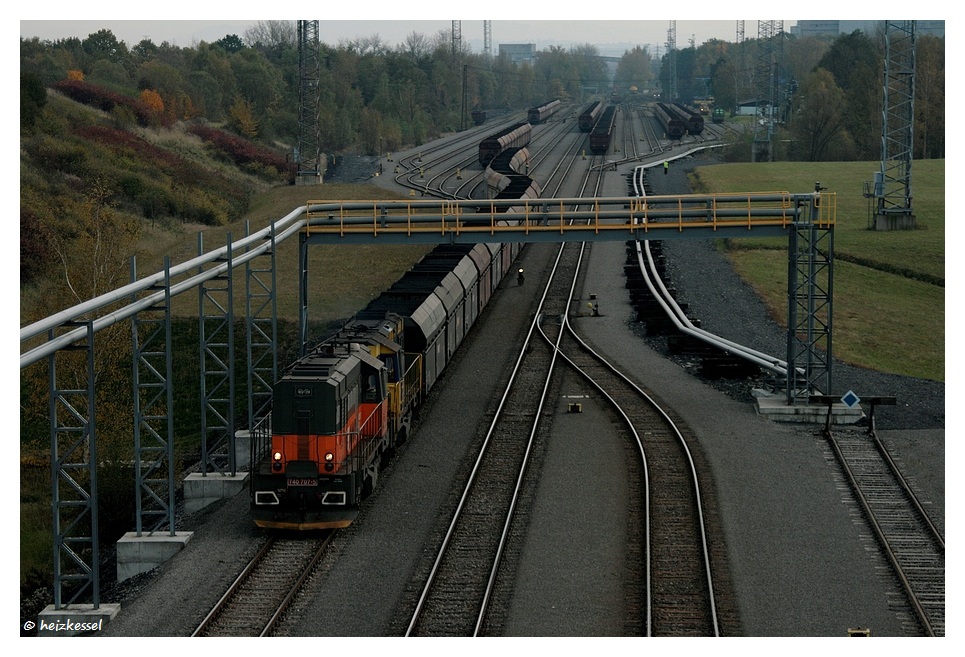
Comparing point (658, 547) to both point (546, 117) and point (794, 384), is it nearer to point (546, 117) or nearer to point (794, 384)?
point (794, 384)

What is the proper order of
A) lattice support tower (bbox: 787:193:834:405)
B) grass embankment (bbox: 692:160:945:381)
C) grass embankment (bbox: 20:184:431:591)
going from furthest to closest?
grass embankment (bbox: 692:160:945:381) < lattice support tower (bbox: 787:193:834:405) < grass embankment (bbox: 20:184:431:591)

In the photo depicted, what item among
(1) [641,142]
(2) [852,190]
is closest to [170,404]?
(2) [852,190]

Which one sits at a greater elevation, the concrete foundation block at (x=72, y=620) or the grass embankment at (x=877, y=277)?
the grass embankment at (x=877, y=277)

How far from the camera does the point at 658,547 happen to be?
23516mm

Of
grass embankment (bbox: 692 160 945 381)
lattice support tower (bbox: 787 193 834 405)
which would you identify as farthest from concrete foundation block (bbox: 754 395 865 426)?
grass embankment (bbox: 692 160 945 381)

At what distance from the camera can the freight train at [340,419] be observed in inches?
941

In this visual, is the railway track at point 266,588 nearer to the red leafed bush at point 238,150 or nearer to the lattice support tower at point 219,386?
the lattice support tower at point 219,386

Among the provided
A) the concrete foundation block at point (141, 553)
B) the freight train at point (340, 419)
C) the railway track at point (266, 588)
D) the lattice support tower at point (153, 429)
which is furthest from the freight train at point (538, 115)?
the concrete foundation block at point (141, 553)

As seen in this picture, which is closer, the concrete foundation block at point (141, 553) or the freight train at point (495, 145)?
the concrete foundation block at point (141, 553)

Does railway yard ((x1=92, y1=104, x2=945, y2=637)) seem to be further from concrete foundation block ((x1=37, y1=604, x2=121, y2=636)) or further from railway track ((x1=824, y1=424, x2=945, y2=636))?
concrete foundation block ((x1=37, y1=604, x2=121, y2=636))

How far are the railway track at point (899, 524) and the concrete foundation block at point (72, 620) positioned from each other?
14465 mm

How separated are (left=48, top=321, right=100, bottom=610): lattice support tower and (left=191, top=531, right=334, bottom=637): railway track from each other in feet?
7.52

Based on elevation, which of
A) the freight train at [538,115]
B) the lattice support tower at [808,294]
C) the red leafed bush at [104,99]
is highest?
the freight train at [538,115]

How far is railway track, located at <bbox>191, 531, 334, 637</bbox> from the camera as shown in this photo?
1983 centimetres
